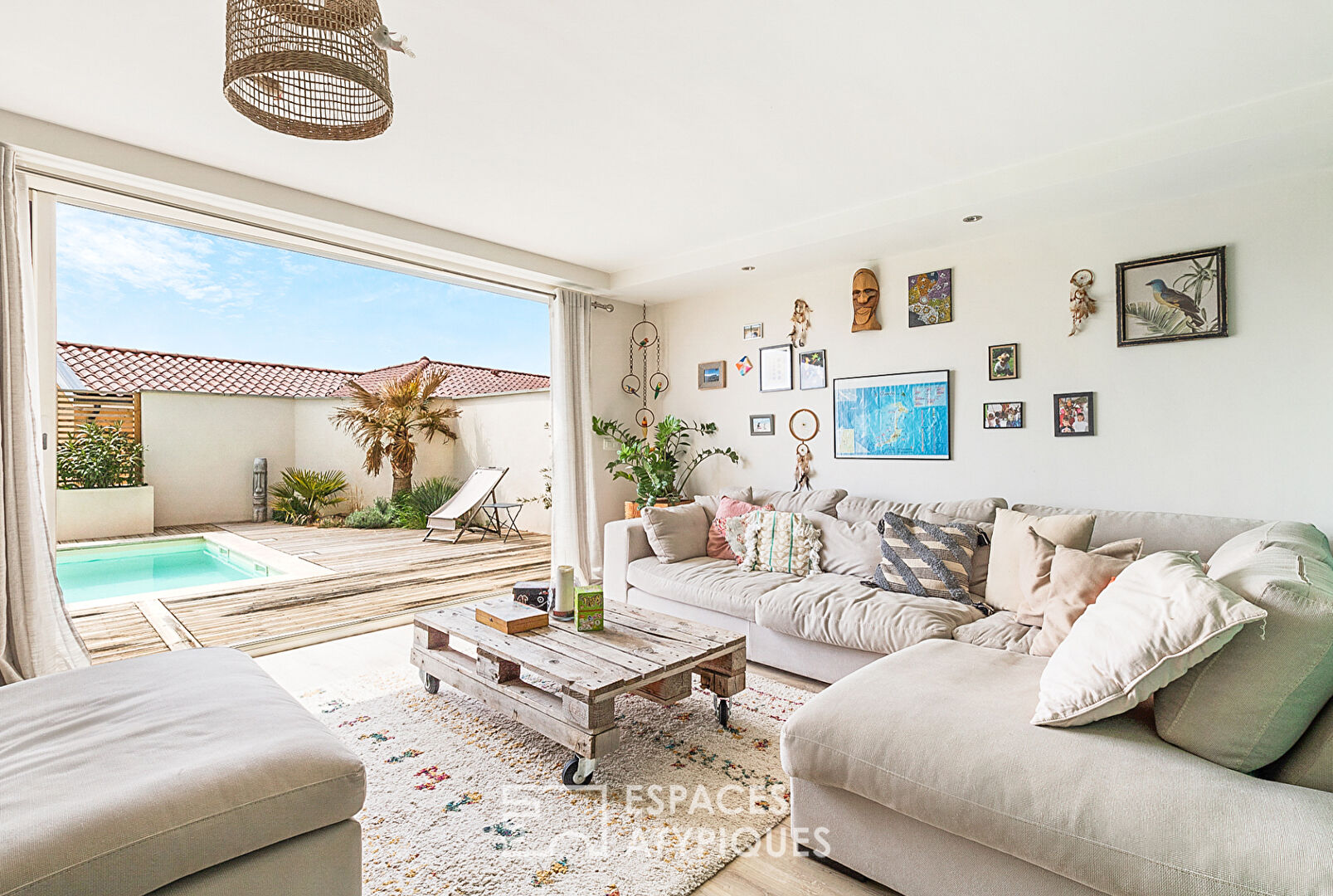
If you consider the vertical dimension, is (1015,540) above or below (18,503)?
below

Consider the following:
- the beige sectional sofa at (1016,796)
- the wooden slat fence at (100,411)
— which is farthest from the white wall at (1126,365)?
the wooden slat fence at (100,411)

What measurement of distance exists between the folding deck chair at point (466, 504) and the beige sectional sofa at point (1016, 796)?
5.96 m

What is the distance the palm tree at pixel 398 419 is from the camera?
28.5 feet

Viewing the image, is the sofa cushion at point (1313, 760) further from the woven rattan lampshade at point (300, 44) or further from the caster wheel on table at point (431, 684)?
the caster wheel on table at point (431, 684)

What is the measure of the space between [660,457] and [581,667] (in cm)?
298

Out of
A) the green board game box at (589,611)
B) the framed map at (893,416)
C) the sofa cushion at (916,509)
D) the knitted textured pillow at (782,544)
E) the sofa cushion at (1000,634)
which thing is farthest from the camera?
the framed map at (893,416)

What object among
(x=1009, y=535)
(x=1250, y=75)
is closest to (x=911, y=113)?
(x=1250, y=75)

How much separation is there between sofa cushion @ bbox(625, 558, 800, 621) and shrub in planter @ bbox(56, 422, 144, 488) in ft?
23.9

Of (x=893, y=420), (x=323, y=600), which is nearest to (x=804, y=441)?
(x=893, y=420)

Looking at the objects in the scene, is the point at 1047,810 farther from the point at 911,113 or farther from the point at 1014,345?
the point at 1014,345

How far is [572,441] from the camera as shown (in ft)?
16.8

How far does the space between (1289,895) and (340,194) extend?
4.24m

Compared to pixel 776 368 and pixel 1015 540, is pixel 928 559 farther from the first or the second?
pixel 776 368

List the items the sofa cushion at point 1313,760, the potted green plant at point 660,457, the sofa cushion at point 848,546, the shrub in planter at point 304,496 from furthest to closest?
1. the shrub in planter at point 304,496
2. the potted green plant at point 660,457
3. the sofa cushion at point 848,546
4. the sofa cushion at point 1313,760
